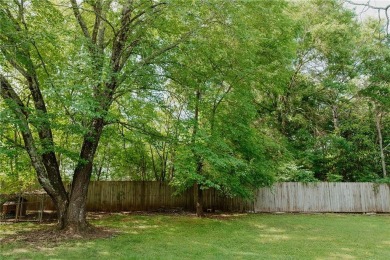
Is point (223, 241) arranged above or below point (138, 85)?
below

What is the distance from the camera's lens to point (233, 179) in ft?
34.1

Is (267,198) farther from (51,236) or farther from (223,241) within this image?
(51,236)

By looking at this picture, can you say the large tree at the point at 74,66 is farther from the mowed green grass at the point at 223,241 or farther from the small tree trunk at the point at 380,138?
the small tree trunk at the point at 380,138

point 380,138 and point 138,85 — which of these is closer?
point 138,85

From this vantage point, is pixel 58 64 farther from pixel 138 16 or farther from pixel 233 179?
pixel 233 179

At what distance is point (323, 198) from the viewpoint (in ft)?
46.1

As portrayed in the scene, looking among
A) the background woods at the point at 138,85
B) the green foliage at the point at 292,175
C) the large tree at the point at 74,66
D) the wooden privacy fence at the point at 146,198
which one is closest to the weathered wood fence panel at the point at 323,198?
the green foliage at the point at 292,175

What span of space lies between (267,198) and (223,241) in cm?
692

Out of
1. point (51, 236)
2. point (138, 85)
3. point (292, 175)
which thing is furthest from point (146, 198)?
point (138, 85)

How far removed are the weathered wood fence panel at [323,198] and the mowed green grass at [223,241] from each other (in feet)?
9.28

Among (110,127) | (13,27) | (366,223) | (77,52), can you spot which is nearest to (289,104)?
(366,223)

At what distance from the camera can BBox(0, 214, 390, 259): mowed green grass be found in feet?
20.2

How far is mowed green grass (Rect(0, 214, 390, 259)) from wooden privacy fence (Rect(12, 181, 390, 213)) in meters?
2.86

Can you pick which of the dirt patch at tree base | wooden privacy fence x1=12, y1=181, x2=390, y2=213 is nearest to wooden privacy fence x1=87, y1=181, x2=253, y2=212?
wooden privacy fence x1=12, y1=181, x2=390, y2=213
